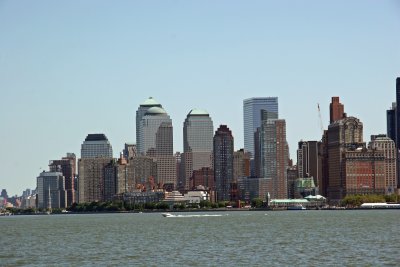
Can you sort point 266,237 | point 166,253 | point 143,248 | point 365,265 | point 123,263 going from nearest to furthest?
1. point 365,265
2. point 123,263
3. point 166,253
4. point 143,248
5. point 266,237

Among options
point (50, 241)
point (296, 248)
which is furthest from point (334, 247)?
point (50, 241)

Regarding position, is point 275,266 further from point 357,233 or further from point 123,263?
point 357,233

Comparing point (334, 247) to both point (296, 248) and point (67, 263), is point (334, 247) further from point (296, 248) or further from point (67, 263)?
point (67, 263)

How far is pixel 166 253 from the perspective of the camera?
96.6 meters

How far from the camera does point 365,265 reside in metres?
80.6

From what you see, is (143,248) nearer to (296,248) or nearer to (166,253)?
(166,253)

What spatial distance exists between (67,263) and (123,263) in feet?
15.2

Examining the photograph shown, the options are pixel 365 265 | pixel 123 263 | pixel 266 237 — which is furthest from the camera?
pixel 266 237

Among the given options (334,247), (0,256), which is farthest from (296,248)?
(0,256)

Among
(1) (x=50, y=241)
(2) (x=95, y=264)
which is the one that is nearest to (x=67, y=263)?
(2) (x=95, y=264)

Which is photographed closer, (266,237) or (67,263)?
(67,263)

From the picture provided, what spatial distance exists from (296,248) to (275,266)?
62.4 feet

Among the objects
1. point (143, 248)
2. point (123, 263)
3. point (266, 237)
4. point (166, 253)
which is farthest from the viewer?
point (266, 237)

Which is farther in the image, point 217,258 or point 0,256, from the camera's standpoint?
point 0,256
